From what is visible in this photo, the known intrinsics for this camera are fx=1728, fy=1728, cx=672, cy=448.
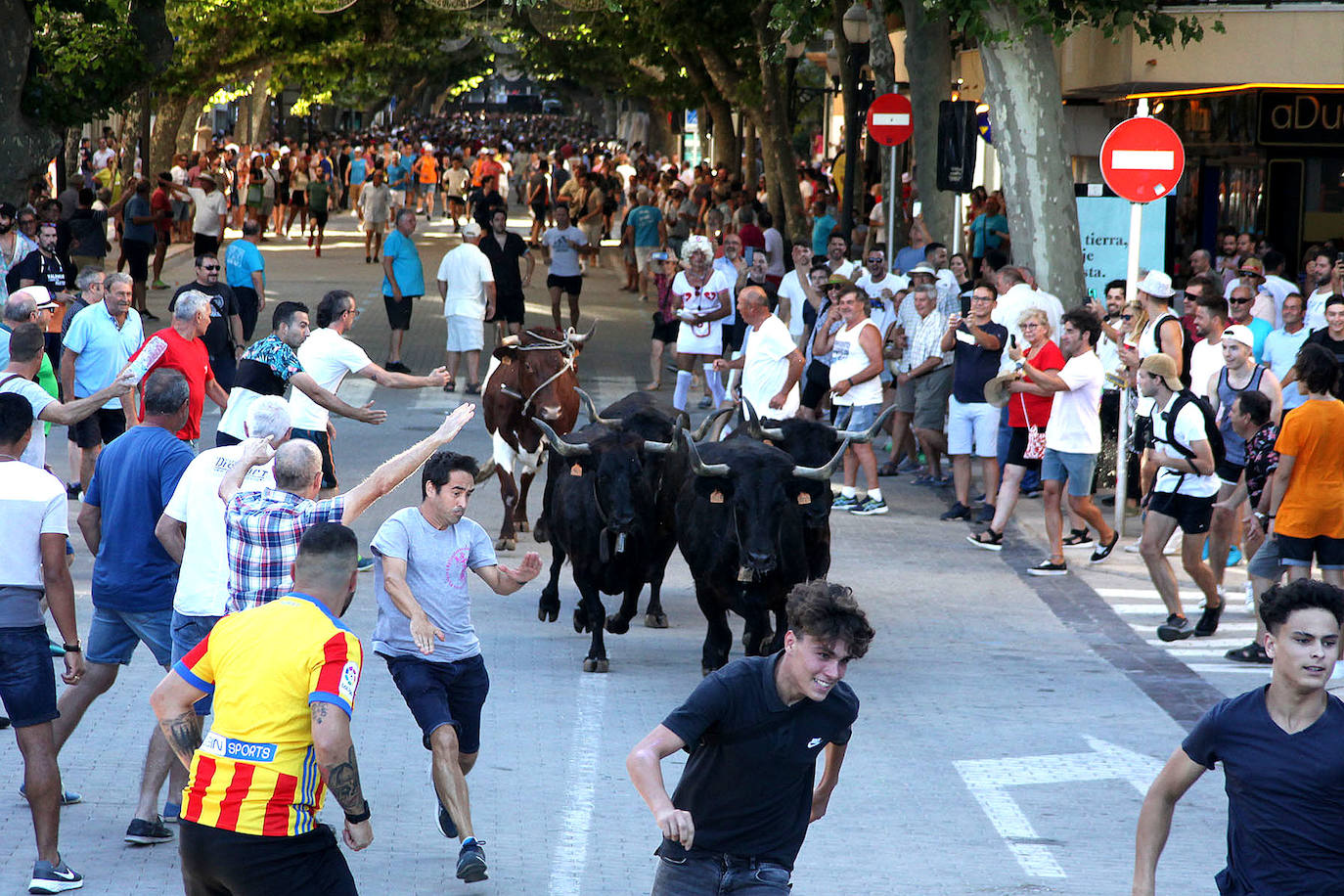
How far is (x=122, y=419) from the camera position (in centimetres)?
1341

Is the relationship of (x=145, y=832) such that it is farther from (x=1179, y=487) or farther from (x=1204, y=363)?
(x=1204, y=363)

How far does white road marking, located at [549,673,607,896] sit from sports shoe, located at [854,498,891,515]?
18.1 ft

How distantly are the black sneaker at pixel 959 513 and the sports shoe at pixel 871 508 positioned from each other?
0.56m

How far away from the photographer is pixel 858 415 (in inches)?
602

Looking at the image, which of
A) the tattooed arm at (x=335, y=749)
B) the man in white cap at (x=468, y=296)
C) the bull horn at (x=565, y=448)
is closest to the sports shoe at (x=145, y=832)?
the tattooed arm at (x=335, y=749)

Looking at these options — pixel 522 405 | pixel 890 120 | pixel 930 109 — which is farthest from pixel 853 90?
pixel 522 405

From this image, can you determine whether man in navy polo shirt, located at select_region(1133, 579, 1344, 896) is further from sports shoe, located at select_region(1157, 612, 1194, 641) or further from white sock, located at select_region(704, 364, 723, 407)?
white sock, located at select_region(704, 364, 723, 407)

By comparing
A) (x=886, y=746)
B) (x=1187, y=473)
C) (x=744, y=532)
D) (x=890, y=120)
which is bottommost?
(x=886, y=746)

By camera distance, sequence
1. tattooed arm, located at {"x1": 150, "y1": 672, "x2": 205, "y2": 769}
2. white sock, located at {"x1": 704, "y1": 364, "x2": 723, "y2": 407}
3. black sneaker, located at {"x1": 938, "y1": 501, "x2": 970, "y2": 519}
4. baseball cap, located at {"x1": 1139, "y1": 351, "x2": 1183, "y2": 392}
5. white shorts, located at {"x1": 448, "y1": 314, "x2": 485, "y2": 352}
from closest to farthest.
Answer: tattooed arm, located at {"x1": 150, "y1": 672, "x2": 205, "y2": 769}
baseball cap, located at {"x1": 1139, "y1": 351, "x2": 1183, "y2": 392}
black sneaker, located at {"x1": 938, "y1": 501, "x2": 970, "y2": 519}
white sock, located at {"x1": 704, "y1": 364, "x2": 723, "y2": 407}
white shorts, located at {"x1": 448, "y1": 314, "x2": 485, "y2": 352}

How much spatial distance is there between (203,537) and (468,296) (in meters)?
12.9

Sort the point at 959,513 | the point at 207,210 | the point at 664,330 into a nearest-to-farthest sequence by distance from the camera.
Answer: the point at 959,513 < the point at 664,330 < the point at 207,210

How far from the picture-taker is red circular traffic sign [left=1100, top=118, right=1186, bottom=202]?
548 inches

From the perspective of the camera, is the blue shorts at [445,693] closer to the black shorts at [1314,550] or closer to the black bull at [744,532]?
the black bull at [744,532]

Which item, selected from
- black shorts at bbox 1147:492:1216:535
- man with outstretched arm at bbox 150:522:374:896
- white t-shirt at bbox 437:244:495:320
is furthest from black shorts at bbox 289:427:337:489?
white t-shirt at bbox 437:244:495:320
